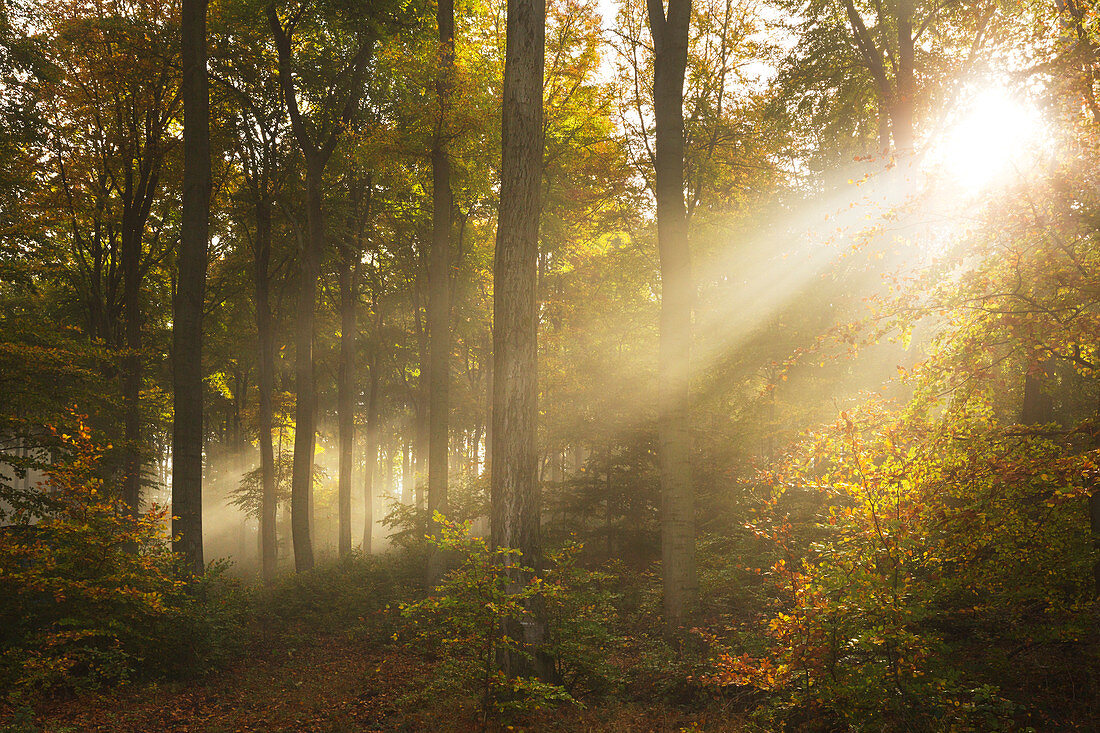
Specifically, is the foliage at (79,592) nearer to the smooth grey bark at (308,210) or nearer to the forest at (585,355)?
the forest at (585,355)

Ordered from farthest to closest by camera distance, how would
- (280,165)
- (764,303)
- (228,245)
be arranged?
(228,245) → (280,165) → (764,303)

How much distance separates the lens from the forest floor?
6.62m

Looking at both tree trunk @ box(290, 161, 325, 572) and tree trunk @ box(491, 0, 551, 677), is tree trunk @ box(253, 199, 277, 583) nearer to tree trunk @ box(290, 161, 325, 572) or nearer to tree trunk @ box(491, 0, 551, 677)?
tree trunk @ box(290, 161, 325, 572)

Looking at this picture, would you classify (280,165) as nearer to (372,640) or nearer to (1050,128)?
(372,640)

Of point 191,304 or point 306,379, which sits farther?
point 306,379

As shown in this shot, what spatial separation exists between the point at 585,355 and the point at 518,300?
13.7m

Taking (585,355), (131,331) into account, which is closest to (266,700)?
(131,331)

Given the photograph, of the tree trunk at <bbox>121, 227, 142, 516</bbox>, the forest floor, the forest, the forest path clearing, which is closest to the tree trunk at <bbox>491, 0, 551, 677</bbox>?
the forest

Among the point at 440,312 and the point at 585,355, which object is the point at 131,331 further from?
the point at 585,355

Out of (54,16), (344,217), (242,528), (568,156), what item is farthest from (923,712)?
(242,528)

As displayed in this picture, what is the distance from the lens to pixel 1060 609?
18.7 feet

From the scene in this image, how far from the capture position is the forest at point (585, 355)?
215 inches

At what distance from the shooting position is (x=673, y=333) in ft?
31.9

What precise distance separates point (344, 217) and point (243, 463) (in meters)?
16.3
